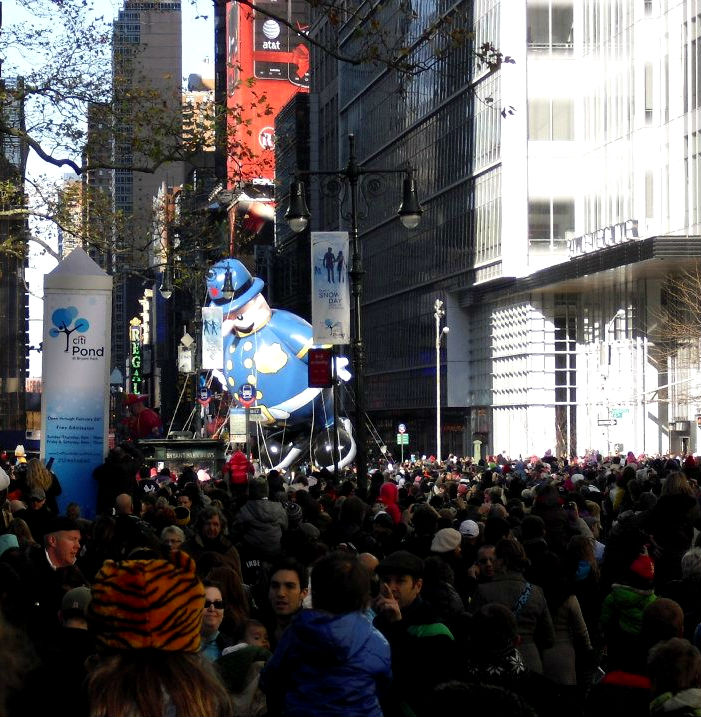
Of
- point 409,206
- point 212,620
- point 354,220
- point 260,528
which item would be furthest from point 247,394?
point 212,620

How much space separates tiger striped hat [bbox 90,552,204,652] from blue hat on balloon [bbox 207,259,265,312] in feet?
162

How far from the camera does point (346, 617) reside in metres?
6.22

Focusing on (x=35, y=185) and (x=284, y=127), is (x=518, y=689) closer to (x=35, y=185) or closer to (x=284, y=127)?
(x=35, y=185)

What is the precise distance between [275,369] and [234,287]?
11.1ft

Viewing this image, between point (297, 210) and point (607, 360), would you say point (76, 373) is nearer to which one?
point (297, 210)

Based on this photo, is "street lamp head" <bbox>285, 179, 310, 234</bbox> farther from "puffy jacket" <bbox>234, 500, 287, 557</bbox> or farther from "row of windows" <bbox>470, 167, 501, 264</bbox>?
"row of windows" <bbox>470, 167, 501, 264</bbox>

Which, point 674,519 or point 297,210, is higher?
point 297,210

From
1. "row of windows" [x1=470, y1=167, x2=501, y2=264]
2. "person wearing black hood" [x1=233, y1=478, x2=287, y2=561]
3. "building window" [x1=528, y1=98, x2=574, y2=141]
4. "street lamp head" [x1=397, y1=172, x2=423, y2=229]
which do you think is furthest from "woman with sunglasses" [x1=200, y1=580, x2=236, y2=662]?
"row of windows" [x1=470, y1=167, x2=501, y2=264]

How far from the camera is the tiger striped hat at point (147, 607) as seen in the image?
422 cm

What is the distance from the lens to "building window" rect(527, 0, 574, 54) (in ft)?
230

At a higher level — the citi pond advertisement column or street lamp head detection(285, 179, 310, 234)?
street lamp head detection(285, 179, 310, 234)

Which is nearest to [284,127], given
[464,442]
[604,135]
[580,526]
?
[464,442]

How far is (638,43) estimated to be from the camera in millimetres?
61375

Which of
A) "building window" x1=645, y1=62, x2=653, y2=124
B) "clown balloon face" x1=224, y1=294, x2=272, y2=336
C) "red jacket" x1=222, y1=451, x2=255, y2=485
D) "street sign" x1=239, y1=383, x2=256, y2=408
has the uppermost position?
"building window" x1=645, y1=62, x2=653, y2=124
